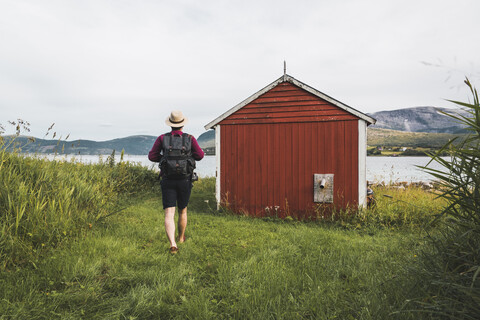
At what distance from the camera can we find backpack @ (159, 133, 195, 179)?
4.18m

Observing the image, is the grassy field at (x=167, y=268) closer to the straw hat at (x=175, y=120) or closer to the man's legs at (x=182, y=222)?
the man's legs at (x=182, y=222)

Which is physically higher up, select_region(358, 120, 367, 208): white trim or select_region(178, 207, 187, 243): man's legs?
select_region(358, 120, 367, 208): white trim

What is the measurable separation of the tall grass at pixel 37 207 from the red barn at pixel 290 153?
404 centimetres

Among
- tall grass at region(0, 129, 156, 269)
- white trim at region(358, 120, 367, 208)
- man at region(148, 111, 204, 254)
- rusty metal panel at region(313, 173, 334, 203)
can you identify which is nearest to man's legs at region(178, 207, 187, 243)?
man at region(148, 111, 204, 254)

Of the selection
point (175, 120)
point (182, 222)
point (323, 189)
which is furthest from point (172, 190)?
point (323, 189)

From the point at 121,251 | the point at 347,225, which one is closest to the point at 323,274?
the point at 121,251

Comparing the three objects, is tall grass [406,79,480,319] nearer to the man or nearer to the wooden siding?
the man

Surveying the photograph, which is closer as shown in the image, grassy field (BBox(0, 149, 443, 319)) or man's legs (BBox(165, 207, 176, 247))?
grassy field (BBox(0, 149, 443, 319))

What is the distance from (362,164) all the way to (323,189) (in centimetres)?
130

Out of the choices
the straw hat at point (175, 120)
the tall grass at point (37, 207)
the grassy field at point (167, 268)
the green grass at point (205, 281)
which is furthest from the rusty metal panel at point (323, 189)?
the tall grass at point (37, 207)

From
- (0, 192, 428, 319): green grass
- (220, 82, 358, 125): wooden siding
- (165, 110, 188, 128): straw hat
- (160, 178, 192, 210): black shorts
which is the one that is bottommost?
(0, 192, 428, 319): green grass

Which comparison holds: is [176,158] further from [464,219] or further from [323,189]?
[323,189]

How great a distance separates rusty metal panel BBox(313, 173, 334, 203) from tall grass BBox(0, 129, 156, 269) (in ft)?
18.1

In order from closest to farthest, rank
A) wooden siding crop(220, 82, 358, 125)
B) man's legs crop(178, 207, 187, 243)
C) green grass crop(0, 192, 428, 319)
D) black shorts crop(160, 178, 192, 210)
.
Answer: green grass crop(0, 192, 428, 319) → black shorts crop(160, 178, 192, 210) → man's legs crop(178, 207, 187, 243) → wooden siding crop(220, 82, 358, 125)
